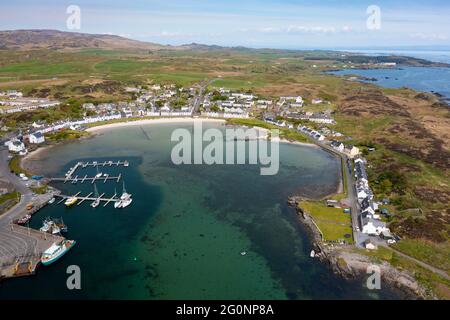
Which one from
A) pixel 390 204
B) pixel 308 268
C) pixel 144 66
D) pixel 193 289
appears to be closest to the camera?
pixel 193 289

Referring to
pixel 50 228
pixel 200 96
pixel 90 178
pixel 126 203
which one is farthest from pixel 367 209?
pixel 200 96

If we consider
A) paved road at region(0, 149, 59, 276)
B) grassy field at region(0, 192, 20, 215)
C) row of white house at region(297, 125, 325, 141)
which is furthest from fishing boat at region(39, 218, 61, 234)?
row of white house at region(297, 125, 325, 141)

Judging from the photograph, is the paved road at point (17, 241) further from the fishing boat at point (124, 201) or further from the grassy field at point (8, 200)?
the fishing boat at point (124, 201)

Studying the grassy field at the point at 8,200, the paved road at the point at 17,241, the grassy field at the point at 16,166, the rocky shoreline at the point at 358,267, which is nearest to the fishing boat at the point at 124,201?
the paved road at the point at 17,241

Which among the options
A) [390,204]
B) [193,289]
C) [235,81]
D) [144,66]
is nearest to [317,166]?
[390,204]

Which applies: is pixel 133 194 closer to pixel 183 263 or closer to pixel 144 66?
pixel 183 263

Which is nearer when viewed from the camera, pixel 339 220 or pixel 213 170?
pixel 339 220
